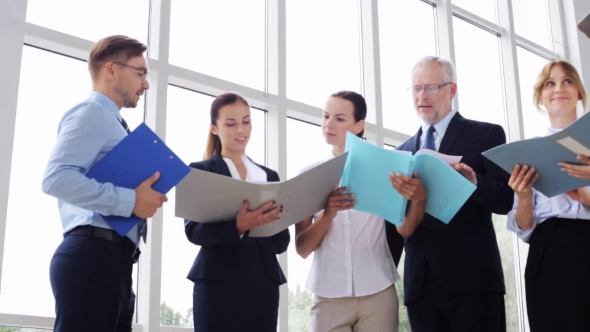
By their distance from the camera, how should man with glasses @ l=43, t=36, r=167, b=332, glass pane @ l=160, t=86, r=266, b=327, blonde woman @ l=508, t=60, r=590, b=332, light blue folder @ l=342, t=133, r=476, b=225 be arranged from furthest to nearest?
glass pane @ l=160, t=86, r=266, b=327 → blonde woman @ l=508, t=60, r=590, b=332 → light blue folder @ l=342, t=133, r=476, b=225 → man with glasses @ l=43, t=36, r=167, b=332

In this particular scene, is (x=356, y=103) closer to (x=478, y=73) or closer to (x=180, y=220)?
(x=180, y=220)

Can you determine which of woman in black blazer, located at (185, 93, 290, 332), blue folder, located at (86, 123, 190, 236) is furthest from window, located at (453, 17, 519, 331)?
blue folder, located at (86, 123, 190, 236)

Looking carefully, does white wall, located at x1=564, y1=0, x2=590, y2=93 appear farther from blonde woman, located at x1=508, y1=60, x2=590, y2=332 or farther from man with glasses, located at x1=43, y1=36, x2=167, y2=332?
man with glasses, located at x1=43, y1=36, x2=167, y2=332

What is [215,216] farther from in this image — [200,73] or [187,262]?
[200,73]

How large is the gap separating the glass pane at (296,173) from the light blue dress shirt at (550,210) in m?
1.33

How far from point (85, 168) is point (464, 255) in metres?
1.39

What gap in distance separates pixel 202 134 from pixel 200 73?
0.34 m

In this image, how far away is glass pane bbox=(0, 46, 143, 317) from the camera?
3016mm

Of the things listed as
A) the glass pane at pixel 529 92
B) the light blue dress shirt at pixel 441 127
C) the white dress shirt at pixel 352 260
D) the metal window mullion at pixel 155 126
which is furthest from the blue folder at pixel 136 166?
the glass pane at pixel 529 92

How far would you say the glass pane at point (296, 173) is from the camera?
13.2 ft

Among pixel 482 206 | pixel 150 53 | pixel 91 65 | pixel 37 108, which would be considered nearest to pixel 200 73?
pixel 150 53

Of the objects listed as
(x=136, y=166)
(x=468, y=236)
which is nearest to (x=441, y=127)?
(x=468, y=236)

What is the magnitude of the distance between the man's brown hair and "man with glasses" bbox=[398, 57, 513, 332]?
1.21 meters

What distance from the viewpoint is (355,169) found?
2486mm
